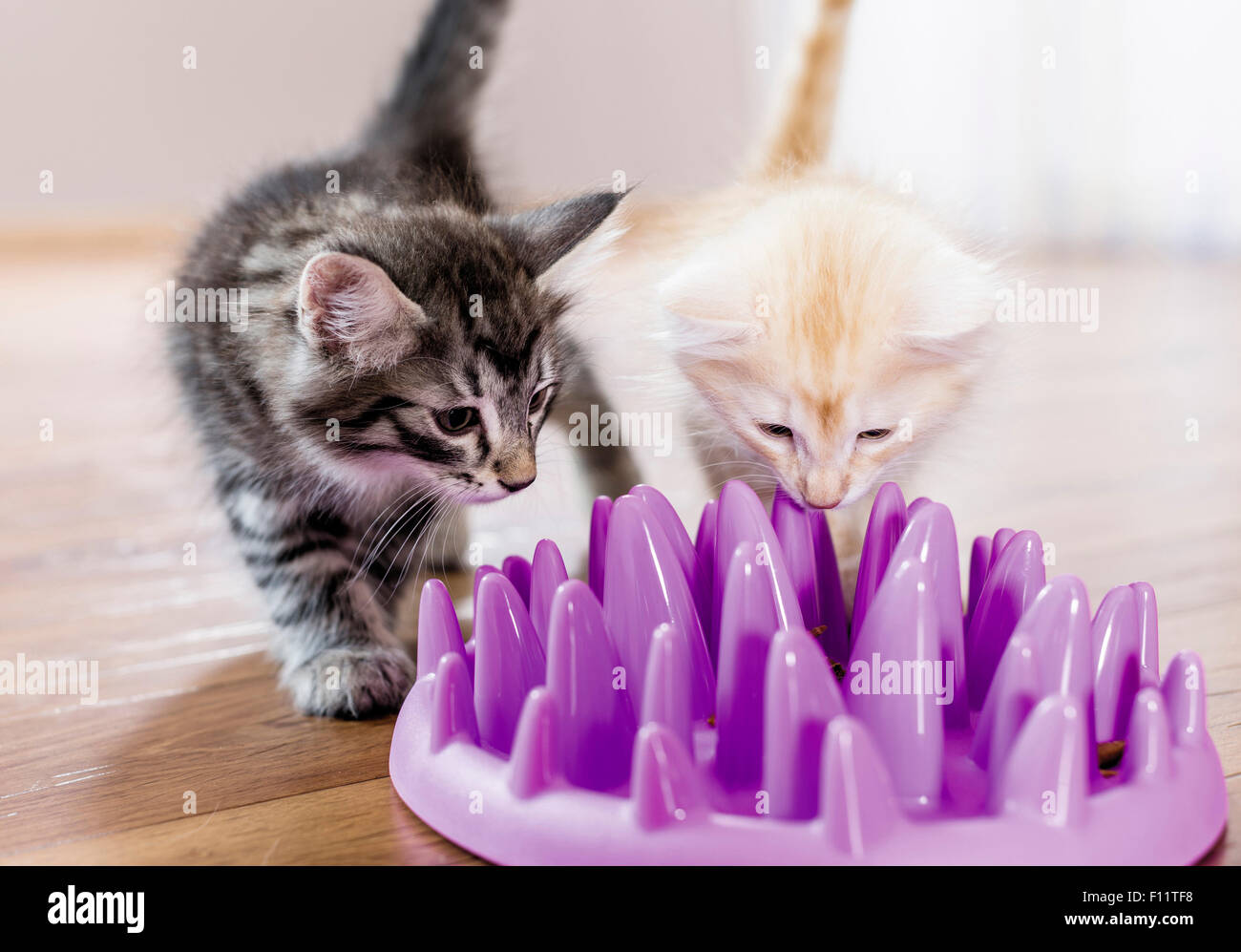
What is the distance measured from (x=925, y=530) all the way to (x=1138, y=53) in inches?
132

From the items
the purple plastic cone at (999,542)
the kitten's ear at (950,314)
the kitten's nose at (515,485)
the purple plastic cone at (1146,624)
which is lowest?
the purple plastic cone at (1146,624)

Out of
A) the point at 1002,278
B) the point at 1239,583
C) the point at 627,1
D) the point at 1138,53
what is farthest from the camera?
the point at 627,1

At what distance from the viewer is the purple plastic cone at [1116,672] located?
0.97m

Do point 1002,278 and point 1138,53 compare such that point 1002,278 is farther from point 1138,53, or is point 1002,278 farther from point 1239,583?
point 1138,53

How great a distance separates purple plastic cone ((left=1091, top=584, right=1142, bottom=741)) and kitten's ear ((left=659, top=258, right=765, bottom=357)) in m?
0.45

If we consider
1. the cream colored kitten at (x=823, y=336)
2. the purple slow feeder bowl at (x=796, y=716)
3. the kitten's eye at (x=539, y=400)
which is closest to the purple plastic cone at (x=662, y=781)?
the purple slow feeder bowl at (x=796, y=716)

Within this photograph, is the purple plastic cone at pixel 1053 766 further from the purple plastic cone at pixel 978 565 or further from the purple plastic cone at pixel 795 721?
the purple plastic cone at pixel 978 565

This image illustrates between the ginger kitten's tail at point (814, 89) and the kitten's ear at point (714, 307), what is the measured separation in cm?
59

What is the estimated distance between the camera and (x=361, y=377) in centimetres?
115

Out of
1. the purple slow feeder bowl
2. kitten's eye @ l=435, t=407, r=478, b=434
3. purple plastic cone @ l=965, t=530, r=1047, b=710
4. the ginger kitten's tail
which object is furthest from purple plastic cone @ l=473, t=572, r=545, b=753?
the ginger kitten's tail

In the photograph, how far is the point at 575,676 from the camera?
921 mm

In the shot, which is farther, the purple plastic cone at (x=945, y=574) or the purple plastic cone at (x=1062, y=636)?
the purple plastic cone at (x=945, y=574)

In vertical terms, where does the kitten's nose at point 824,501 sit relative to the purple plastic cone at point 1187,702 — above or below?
above
